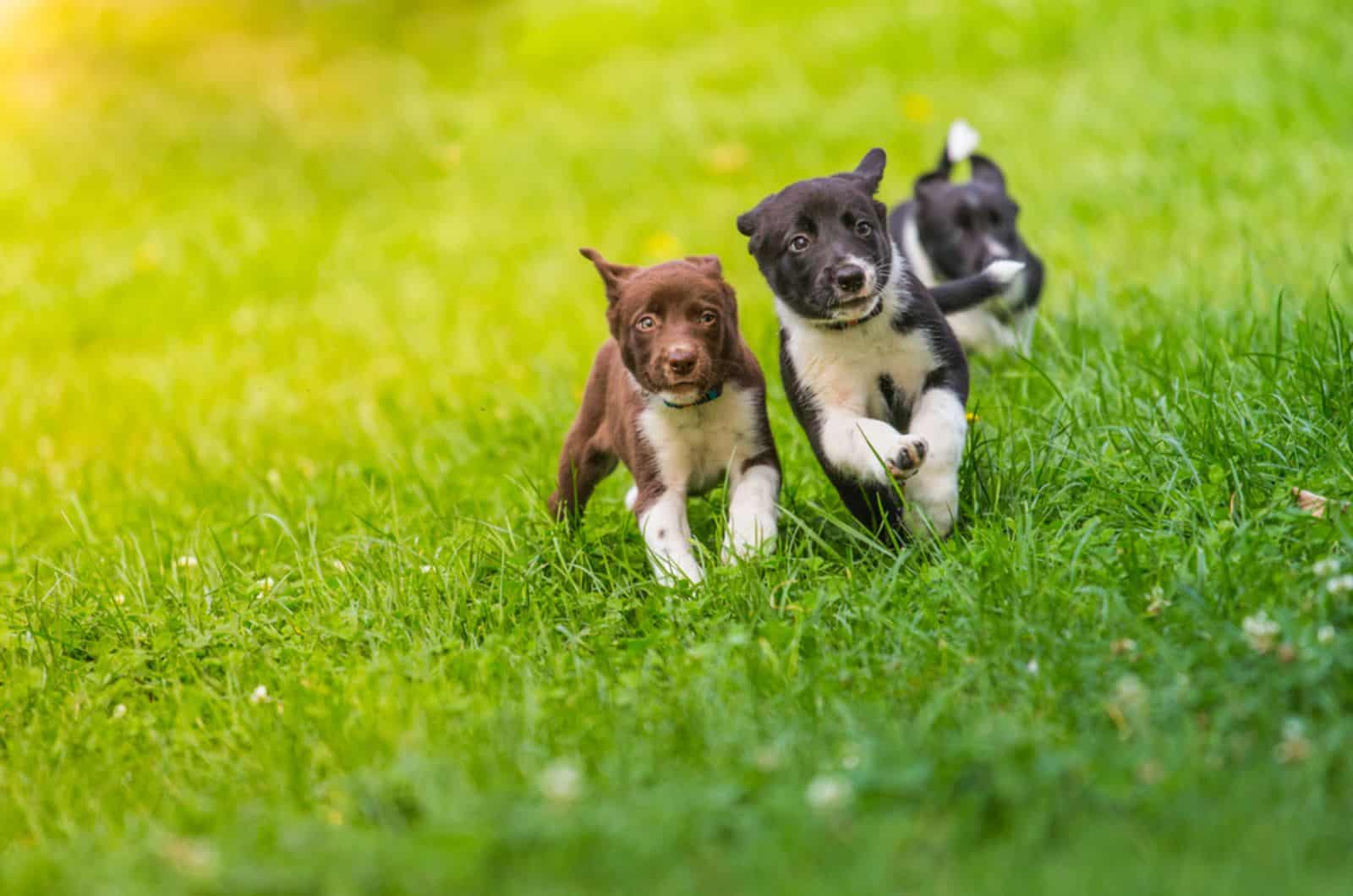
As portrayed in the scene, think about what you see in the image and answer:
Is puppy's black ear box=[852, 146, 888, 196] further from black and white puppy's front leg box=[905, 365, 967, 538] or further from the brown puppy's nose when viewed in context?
the brown puppy's nose

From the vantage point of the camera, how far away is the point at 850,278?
3.87 m

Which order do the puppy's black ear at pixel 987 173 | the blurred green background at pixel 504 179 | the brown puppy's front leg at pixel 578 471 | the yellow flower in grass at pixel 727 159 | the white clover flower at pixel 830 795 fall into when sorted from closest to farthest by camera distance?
1. the white clover flower at pixel 830 795
2. the brown puppy's front leg at pixel 578 471
3. the puppy's black ear at pixel 987 173
4. the blurred green background at pixel 504 179
5. the yellow flower in grass at pixel 727 159

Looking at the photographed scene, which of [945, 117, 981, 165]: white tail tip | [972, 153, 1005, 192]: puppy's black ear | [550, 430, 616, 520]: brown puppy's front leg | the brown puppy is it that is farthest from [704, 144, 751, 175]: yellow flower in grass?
the brown puppy

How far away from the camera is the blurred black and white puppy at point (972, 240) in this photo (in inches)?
235

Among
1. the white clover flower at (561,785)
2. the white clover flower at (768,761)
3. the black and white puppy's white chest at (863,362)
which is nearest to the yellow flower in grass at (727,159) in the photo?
the black and white puppy's white chest at (863,362)

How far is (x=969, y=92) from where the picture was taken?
11117 millimetres

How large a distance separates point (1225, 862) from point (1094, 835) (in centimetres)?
21

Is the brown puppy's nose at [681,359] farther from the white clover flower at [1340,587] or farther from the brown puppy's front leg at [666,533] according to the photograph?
the white clover flower at [1340,587]

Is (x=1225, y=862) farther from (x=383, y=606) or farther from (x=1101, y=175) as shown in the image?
(x=1101, y=175)

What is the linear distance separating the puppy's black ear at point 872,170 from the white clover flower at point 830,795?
2019 millimetres

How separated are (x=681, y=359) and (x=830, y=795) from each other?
5.41 feet

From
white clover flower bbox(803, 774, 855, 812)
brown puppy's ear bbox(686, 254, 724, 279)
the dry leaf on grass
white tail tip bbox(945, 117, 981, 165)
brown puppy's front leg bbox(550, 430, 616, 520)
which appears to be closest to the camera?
white clover flower bbox(803, 774, 855, 812)

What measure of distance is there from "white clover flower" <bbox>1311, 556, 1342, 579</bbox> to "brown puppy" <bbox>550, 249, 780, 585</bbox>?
1.42m

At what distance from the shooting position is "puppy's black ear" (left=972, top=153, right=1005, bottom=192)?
661cm
